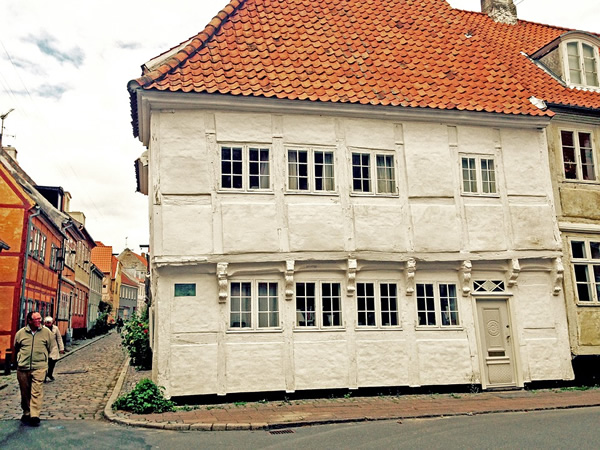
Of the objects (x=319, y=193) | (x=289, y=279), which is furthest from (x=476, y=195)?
(x=289, y=279)

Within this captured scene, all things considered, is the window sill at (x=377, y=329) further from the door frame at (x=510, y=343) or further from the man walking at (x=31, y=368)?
the man walking at (x=31, y=368)

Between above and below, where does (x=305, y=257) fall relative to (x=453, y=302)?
above

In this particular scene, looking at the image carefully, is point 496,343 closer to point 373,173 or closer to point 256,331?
point 373,173

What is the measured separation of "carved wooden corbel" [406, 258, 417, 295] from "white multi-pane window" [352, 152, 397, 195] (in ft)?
5.48

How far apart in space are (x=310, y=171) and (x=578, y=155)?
7.20 metres

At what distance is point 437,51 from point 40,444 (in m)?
12.8

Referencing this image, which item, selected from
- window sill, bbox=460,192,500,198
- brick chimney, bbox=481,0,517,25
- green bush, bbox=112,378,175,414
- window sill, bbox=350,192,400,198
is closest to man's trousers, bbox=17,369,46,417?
green bush, bbox=112,378,175,414

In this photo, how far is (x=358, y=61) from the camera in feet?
45.9

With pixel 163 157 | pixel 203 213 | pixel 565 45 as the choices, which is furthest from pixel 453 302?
pixel 565 45

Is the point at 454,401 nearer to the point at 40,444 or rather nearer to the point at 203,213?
the point at 203,213

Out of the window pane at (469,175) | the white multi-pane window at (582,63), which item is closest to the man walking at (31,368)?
the window pane at (469,175)

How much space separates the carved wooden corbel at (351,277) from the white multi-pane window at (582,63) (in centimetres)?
866

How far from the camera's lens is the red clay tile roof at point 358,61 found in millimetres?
12453

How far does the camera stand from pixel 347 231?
12.3 meters
